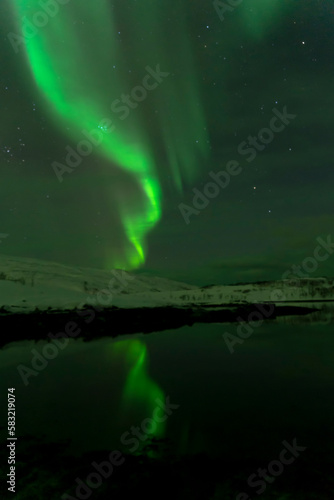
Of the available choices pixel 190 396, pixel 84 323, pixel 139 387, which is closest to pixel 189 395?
pixel 190 396

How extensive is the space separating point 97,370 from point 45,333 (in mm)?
22728

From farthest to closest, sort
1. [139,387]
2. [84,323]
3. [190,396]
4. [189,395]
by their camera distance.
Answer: [84,323] → [139,387] → [189,395] → [190,396]

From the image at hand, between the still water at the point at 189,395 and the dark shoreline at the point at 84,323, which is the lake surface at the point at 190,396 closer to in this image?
the still water at the point at 189,395

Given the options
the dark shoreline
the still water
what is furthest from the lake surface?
→ the dark shoreline

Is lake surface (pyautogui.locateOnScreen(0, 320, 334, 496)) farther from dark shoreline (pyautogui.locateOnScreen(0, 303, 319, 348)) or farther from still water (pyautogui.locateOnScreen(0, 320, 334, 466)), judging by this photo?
dark shoreline (pyautogui.locateOnScreen(0, 303, 319, 348))

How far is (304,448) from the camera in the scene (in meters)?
11.7

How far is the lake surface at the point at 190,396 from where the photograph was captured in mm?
12773

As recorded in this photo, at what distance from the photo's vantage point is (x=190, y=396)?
18469 mm

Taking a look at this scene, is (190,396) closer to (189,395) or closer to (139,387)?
(189,395)

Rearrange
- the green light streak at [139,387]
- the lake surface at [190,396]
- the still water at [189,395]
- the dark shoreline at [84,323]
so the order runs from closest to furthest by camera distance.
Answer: the lake surface at [190,396]
the still water at [189,395]
the green light streak at [139,387]
the dark shoreline at [84,323]

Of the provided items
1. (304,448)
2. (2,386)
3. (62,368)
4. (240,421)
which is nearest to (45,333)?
(62,368)

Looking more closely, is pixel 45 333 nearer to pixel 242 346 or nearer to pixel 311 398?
pixel 242 346

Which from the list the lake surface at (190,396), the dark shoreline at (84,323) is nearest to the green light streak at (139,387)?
the lake surface at (190,396)

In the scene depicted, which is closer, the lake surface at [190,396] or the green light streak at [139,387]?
the lake surface at [190,396]
